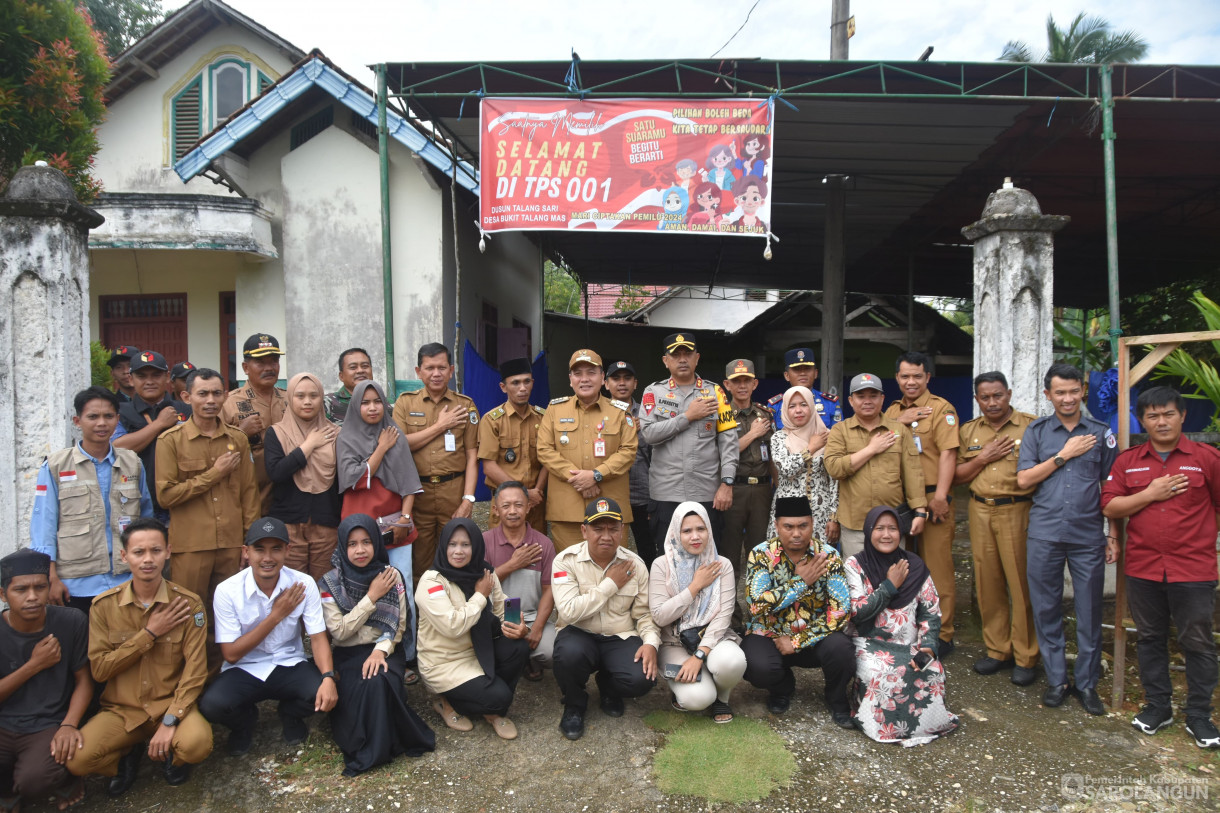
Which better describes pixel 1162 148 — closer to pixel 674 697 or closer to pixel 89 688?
pixel 674 697

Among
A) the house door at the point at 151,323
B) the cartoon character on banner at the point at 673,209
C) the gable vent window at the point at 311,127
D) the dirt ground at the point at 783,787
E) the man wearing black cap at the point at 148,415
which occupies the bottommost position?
the dirt ground at the point at 783,787

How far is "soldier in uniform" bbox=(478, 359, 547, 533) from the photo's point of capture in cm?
467

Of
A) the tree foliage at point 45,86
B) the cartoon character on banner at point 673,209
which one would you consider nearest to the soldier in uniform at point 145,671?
the tree foliage at point 45,86

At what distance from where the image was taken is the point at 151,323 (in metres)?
9.63

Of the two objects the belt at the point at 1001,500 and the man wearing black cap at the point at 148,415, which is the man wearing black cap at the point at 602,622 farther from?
the man wearing black cap at the point at 148,415

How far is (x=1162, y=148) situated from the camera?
7762mm

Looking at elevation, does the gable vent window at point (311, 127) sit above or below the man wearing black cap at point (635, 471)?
above

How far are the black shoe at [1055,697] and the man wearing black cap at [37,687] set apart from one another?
4.60 m

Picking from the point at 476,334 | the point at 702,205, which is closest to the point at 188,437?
the point at 702,205

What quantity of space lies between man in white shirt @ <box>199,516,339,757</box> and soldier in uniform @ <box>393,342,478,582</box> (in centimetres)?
110

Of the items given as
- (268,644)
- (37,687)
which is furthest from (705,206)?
(37,687)

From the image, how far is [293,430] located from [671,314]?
62.0 ft

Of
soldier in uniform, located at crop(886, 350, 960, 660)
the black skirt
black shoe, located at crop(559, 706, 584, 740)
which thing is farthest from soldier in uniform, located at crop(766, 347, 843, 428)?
the black skirt

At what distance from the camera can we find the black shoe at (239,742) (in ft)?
11.4
